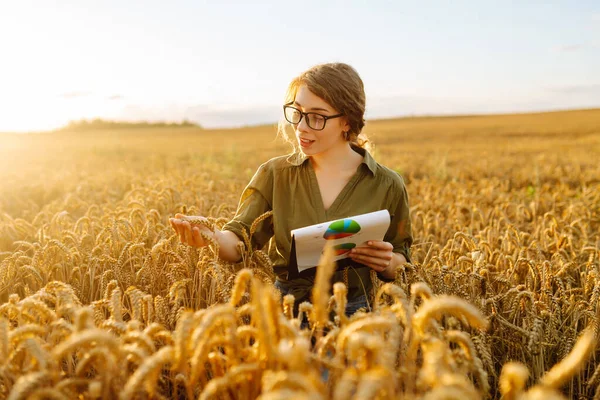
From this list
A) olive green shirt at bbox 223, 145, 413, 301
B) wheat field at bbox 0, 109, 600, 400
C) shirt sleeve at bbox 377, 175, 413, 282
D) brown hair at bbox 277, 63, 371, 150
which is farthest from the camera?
shirt sleeve at bbox 377, 175, 413, 282

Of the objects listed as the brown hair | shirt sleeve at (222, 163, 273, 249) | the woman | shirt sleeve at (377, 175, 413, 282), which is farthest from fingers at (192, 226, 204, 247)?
shirt sleeve at (377, 175, 413, 282)

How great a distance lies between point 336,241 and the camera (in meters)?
2.22

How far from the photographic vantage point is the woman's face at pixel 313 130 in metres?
2.58

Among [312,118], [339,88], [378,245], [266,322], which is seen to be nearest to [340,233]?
[378,245]

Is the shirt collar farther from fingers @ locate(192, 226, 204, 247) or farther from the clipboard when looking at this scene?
fingers @ locate(192, 226, 204, 247)

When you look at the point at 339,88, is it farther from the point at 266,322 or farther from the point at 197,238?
the point at 266,322

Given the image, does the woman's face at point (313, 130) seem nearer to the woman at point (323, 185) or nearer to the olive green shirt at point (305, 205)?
the woman at point (323, 185)

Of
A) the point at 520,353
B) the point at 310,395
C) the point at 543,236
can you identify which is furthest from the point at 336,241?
the point at 543,236

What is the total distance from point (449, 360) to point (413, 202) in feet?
16.2

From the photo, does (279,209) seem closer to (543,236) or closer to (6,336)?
(6,336)

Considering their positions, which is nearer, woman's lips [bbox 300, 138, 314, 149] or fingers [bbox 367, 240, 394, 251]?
fingers [bbox 367, 240, 394, 251]

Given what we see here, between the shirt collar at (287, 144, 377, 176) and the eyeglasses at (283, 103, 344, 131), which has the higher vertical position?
the eyeglasses at (283, 103, 344, 131)

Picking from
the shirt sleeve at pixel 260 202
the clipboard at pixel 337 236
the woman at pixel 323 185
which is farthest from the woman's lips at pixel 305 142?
the clipboard at pixel 337 236

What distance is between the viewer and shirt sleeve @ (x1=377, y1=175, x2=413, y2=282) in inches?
111
